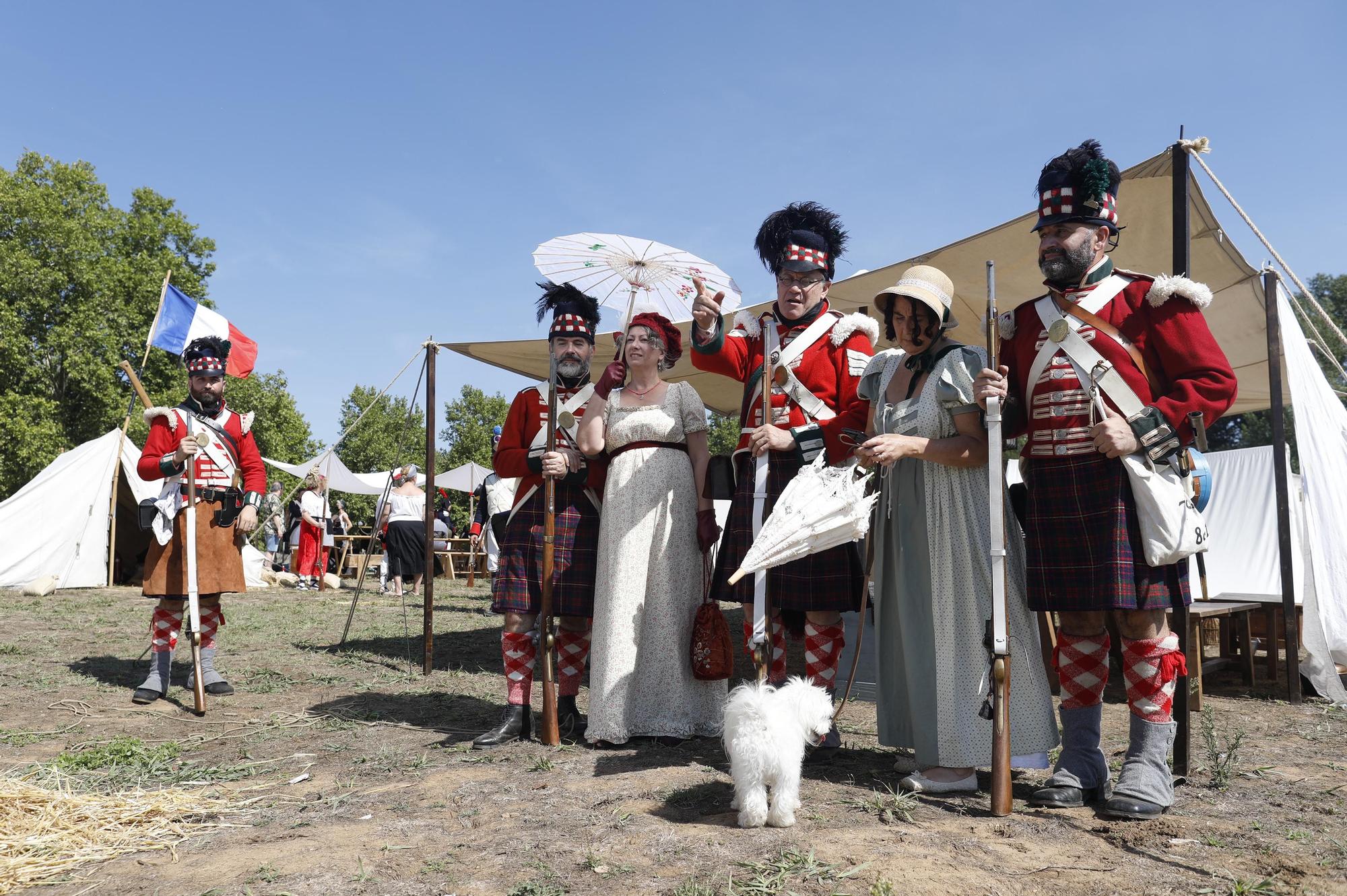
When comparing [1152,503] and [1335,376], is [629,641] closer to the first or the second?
[1152,503]

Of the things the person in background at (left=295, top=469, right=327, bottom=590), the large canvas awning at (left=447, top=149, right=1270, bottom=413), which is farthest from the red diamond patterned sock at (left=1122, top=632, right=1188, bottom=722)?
the person in background at (left=295, top=469, right=327, bottom=590)

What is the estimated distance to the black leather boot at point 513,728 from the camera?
12.9ft

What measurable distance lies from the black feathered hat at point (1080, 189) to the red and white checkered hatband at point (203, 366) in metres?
4.43

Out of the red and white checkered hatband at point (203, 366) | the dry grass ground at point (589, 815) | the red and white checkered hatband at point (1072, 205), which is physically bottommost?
the dry grass ground at point (589, 815)

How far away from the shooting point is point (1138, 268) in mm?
6086

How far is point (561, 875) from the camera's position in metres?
2.34

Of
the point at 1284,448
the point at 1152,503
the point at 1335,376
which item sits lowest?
the point at 1152,503

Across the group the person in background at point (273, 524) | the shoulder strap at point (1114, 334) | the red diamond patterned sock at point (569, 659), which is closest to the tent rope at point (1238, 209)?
the shoulder strap at point (1114, 334)

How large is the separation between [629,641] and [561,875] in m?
1.52

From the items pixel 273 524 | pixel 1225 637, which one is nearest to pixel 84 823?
pixel 1225 637

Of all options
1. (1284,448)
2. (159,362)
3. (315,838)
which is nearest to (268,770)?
(315,838)

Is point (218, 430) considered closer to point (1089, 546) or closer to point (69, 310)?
point (1089, 546)

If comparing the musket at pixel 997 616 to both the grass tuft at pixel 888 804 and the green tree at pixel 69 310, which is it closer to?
the grass tuft at pixel 888 804

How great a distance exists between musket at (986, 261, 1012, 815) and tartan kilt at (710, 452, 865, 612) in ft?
2.22
